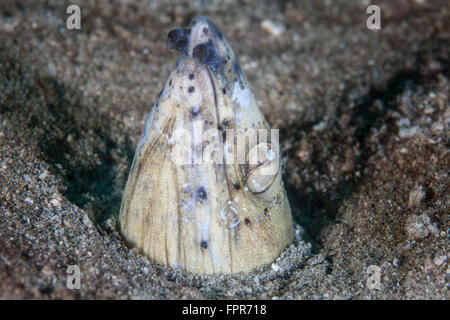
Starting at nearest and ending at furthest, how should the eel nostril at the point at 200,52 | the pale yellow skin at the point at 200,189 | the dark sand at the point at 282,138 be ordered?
the eel nostril at the point at 200,52
the pale yellow skin at the point at 200,189
the dark sand at the point at 282,138

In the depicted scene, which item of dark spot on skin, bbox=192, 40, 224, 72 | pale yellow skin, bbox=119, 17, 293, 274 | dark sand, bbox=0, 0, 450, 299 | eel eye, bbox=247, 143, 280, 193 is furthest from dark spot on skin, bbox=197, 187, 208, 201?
dark spot on skin, bbox=192, 40, 224, 72

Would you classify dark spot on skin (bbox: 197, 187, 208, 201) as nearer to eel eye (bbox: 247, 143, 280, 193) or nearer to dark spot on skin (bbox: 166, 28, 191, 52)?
eel eye (bbox: 247, 143, 280, 193)

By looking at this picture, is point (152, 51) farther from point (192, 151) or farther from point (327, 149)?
point (192, 151)

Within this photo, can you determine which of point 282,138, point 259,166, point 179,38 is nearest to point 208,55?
point 179,38

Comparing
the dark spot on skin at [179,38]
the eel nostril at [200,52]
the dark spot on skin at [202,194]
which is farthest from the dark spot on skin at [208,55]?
the dark spot on skin at [202,194]

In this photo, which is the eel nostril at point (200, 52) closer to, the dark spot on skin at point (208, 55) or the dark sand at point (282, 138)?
the dark spot on skin at point (208, 55)
